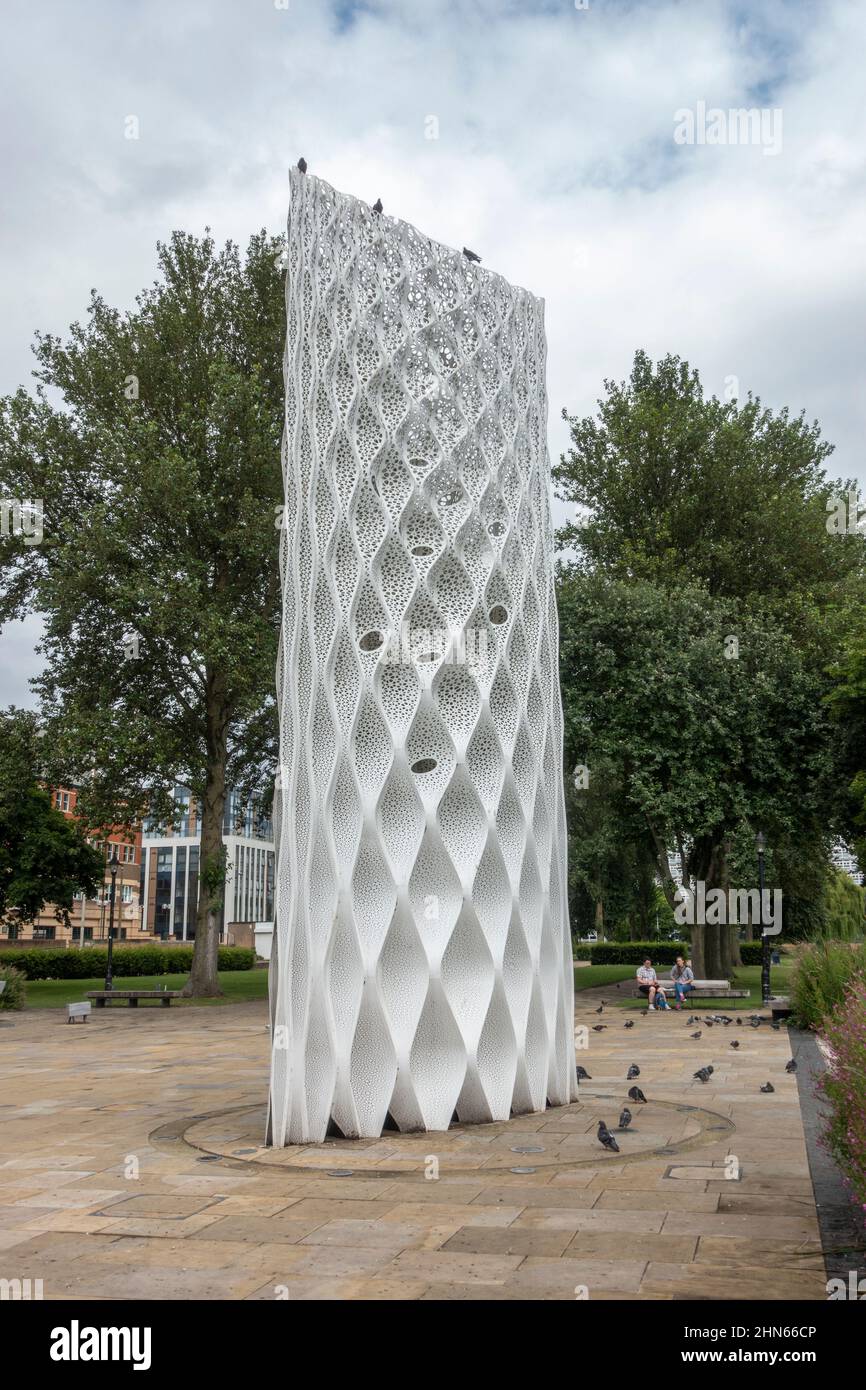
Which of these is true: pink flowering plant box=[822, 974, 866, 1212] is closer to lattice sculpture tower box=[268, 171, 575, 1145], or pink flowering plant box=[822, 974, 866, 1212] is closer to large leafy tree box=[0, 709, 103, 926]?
lattice sculpture tower box=[268, 171, 575, 1145]

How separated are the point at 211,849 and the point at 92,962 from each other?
21.0 meters

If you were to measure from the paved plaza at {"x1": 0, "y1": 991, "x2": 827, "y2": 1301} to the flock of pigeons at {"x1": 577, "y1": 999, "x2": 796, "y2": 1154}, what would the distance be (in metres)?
0.12

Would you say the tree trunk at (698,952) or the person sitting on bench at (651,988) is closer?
the person sitting on bench at (651,988)

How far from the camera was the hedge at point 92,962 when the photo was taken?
153 feet

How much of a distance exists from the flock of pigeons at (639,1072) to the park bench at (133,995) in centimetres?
1073

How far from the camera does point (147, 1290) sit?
5848mm

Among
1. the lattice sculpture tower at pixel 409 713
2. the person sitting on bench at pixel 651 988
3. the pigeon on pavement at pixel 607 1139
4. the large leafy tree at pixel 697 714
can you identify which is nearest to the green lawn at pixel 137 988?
the person sitting on bench at pixel 651 988

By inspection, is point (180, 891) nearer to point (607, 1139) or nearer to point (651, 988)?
point (651, 988)

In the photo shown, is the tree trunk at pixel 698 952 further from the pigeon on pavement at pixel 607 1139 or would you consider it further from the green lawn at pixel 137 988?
the pigeon on pavement at pixel 607 1139

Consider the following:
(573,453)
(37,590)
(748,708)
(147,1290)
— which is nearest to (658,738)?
(748,708)

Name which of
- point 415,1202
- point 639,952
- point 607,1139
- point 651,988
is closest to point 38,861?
point 651,988

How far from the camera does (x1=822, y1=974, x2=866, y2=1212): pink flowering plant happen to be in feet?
19.4

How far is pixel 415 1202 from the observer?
7.77m
